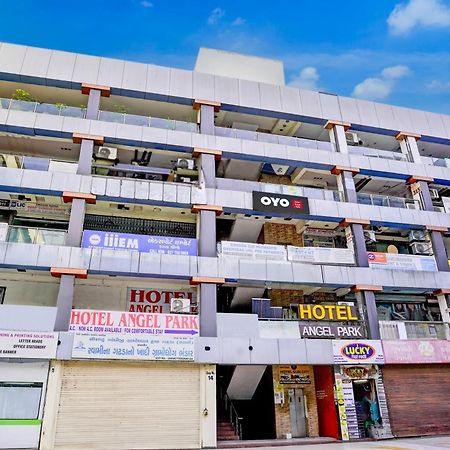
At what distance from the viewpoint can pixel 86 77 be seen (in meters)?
20.3

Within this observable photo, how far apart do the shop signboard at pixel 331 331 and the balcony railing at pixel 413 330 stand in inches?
50.2

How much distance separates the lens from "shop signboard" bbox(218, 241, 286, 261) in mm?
18797

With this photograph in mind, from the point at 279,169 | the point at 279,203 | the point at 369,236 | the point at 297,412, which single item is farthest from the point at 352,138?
the point at 297,412

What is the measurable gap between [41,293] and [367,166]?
18.1m

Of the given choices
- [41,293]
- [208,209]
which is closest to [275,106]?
[208,209]

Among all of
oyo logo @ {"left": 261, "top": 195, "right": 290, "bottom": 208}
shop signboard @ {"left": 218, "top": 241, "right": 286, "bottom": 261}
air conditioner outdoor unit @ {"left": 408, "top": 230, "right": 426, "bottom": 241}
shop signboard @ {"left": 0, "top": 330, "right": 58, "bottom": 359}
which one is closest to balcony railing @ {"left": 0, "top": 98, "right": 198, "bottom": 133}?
oyo logo @ {"left": 261, "top": 195, "right": 290, "bottom": 208}

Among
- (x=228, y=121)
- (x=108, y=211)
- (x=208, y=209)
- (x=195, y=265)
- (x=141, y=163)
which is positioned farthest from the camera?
(x=228, y=121)

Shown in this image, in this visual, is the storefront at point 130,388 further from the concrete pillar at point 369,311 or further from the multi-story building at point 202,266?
the concrete pillar at point 369,311

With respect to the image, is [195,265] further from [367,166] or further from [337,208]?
[367,166]

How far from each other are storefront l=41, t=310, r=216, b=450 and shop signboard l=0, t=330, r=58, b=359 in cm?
68

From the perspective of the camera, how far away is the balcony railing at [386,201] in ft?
72.9

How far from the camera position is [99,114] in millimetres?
20109

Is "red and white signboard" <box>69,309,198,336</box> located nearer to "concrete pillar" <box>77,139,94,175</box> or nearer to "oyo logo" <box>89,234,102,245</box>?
"oyo logo" <box>89,234,102,245</box>

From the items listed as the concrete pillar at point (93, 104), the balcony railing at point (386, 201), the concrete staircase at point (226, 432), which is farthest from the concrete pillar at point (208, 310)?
the balcony railing at point (386, 201)
